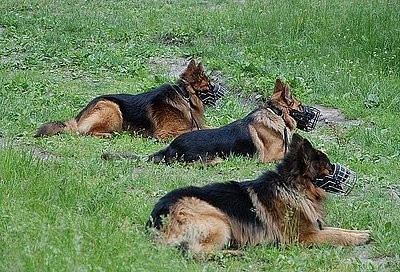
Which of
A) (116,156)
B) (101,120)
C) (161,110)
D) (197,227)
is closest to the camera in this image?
(197,227)

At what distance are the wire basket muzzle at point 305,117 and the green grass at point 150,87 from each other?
1.68 feet

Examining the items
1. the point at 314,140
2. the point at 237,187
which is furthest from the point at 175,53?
the point at 237,187

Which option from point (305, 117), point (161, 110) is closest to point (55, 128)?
point (161, 110)

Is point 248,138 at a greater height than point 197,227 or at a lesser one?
lesser

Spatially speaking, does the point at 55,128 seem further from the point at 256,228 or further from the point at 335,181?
the point at 335,181

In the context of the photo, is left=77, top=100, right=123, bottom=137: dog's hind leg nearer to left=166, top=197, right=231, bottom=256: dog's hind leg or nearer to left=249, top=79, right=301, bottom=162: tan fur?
left=249, top=79, right=301, bottom=162: tan fur

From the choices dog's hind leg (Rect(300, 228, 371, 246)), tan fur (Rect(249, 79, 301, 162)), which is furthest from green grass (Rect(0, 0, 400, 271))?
tan fur (Rect(249, 79, 301, 162))

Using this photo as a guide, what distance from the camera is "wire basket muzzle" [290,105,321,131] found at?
1076 cm

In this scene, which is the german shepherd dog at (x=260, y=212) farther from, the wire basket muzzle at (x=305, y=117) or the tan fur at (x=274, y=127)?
the wire basket muzzle at (x=305, y=117)

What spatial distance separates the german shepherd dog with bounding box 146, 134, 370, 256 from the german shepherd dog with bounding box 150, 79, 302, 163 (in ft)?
8.70

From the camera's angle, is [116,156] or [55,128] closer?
[116,156]

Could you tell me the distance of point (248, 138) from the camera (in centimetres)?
1049

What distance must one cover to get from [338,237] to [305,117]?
3.64 meters

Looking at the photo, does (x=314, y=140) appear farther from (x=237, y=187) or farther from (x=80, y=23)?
(x=80, y=23)
